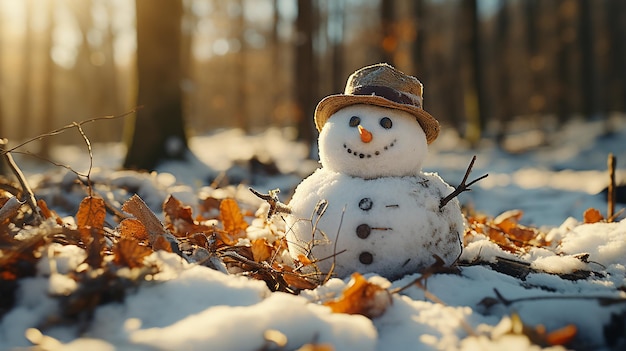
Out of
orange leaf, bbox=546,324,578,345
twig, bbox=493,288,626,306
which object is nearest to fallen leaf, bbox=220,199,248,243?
twig, bbox=493,288,626,306

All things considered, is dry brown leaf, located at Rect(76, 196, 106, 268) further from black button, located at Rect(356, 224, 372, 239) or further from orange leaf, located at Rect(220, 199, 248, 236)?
black button, located at Rect(356, 224, 372, 239)

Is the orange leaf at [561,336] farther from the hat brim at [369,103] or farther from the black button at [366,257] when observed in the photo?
the hat brim at [369,103]

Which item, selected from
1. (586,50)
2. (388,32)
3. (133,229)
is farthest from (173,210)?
(586,50)

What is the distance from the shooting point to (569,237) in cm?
251

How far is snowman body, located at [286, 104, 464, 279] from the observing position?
1.86m

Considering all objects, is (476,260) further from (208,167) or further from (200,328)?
(208,167)

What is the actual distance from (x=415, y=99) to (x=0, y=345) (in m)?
1.61

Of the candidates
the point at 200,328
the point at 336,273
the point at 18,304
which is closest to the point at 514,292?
the point at 336,273

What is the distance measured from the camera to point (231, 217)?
262 cm

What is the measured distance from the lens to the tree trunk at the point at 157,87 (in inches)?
251

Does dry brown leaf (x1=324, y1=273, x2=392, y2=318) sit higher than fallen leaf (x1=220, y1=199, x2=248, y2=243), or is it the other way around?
dry brown leaf (x1=324, y1=273, x2=392, y2=318)

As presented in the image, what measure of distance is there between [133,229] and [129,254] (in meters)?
0.51

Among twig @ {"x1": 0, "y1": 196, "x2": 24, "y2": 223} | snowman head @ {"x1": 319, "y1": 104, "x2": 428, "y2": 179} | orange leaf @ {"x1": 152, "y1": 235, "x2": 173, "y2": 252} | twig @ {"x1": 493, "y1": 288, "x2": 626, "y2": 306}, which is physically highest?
snowman head @ {"x1": 319, "y1": 104, "x2": 428, "y2": 179}

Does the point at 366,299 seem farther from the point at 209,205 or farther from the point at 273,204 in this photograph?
the point at 209,205
